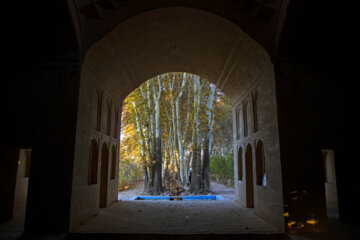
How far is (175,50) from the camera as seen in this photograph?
973cm

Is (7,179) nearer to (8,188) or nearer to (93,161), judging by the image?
(8,188)

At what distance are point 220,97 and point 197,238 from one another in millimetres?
19062

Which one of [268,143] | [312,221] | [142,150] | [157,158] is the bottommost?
[312,221]

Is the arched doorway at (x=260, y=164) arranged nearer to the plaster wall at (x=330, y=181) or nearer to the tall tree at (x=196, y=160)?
the plaster wall at (x=330, y=181)

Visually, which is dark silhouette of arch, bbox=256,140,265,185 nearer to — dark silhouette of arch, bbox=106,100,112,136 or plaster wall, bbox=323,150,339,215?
plaster wall, bbox=323,150,339,215

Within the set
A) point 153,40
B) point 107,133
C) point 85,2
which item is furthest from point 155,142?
point 85,2

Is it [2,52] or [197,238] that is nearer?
[197,238]

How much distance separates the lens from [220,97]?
24.0 meters

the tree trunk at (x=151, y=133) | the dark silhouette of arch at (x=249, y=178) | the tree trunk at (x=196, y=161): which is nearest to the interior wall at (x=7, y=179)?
the dark silhouette of arch at (x=249, y=178)

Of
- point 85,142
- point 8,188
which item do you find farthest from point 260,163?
point 8,188

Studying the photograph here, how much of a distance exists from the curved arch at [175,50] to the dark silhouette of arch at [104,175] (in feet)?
7.96

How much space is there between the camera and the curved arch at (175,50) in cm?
727

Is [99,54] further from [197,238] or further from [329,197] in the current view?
[329,197]

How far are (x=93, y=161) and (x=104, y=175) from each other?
146 centimetres
